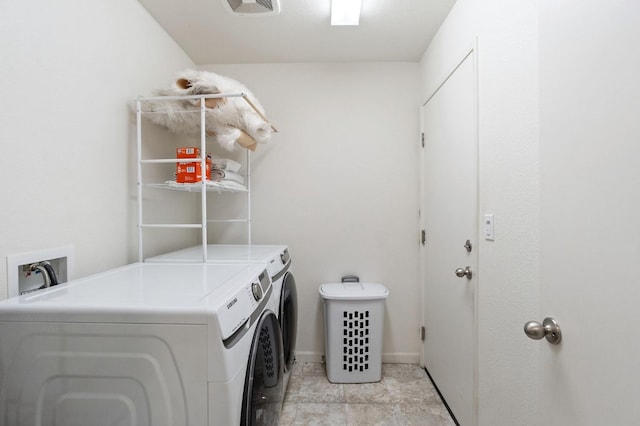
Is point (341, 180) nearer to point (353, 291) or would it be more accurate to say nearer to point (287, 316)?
point (353, 291)

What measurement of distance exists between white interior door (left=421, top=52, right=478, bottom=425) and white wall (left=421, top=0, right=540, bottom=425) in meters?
0.11

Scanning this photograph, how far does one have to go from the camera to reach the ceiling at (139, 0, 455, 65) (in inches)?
69.4

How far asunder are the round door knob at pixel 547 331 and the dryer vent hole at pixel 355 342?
1.46m

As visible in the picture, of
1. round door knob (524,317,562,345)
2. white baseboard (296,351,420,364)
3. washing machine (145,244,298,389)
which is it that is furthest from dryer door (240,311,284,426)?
white baseboard (296,351,420,364)

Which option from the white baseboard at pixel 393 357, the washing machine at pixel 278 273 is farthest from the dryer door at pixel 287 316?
the white baseboard at pixel 393 357

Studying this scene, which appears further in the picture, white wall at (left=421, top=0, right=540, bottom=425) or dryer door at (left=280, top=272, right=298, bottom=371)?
dryer door at (left=280, top=272, right=298, bottom=371)

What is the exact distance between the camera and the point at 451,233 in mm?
1791

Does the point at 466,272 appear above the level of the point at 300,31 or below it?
below

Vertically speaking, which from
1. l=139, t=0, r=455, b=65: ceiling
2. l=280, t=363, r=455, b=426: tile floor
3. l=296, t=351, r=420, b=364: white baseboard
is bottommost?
l=280, t=363, r=455, b=426: tile floor

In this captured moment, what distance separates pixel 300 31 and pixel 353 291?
1.81 metres

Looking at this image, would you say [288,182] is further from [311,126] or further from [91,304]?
[91,304]

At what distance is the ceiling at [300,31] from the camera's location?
1.76 meters

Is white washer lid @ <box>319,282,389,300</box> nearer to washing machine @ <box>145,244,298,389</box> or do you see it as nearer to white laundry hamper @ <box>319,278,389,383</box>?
white laundry hamper @ <box>319,278,389,383</box>

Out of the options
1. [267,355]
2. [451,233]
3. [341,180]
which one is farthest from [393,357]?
[267,355]
